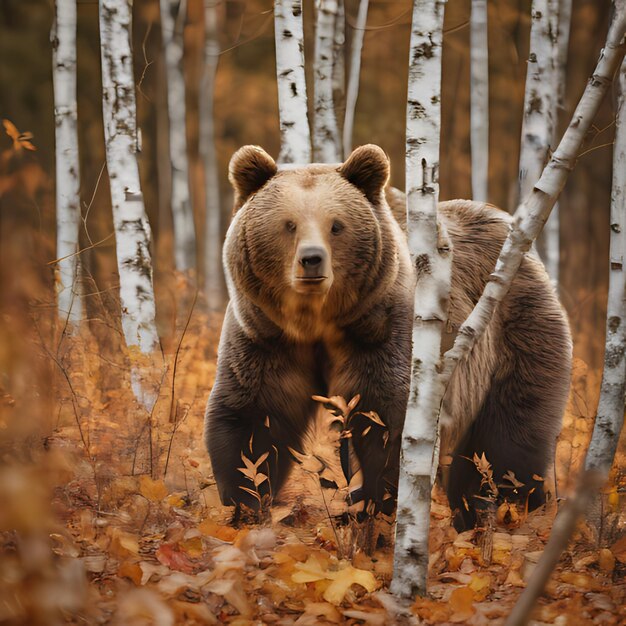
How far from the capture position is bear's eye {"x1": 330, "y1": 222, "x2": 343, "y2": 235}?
4020mm

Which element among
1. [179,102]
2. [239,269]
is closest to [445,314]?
[239,269]

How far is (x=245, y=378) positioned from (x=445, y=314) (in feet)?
4.61

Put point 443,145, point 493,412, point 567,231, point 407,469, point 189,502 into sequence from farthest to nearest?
point 443,145 < point 567,231 < point 493,412 < point 189,502 < point 407,469

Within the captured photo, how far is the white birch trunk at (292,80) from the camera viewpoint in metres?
6.09

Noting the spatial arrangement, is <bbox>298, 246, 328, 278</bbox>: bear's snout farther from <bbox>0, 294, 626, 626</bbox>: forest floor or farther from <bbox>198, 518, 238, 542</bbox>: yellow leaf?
<bbox>198, 518, 238, 542</bbox>: yellow leaf

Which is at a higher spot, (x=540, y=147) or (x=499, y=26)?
(x=499, y=26)

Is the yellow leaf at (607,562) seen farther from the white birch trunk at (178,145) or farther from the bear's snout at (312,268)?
the white birch trunk at (178,145)

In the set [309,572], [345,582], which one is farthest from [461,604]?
[309,572]

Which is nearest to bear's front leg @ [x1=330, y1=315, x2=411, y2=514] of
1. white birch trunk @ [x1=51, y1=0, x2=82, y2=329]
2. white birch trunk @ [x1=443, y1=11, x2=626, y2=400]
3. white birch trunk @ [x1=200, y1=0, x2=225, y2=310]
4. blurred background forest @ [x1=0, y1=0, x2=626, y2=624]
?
blurred background forest @ [x1=0, y1=0, x2=626, y2=624]

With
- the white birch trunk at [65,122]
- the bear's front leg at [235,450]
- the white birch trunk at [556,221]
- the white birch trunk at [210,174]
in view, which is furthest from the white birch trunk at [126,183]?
the white birch trunk at [210,174]

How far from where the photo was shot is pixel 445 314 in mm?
3234

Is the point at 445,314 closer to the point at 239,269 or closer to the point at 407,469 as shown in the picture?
the point at 407,469

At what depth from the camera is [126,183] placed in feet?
21.0

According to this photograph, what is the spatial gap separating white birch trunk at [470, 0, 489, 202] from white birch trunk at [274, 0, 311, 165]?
4.75 metres
